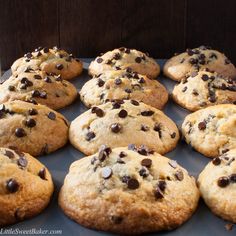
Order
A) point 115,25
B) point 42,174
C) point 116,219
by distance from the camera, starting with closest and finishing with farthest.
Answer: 1. point 116,219
2. point 42,174
3. point 115,25

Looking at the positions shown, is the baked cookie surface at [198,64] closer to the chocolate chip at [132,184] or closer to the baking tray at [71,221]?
the baking tray at [71,221]

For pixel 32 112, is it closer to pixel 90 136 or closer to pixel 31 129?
pixel 31 129

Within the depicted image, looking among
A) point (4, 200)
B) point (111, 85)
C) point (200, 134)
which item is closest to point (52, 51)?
point (111, 85)

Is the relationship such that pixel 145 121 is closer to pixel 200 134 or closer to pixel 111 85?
pixel 200 134

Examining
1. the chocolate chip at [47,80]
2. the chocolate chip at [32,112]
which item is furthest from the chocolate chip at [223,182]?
the chocolate chip at [47,80]

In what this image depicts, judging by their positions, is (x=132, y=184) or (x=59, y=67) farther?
(x=59, y=67)

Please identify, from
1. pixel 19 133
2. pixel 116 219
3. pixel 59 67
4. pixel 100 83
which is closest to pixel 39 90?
pixel 100 83
